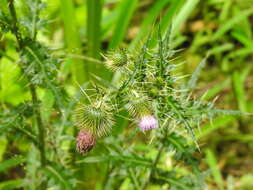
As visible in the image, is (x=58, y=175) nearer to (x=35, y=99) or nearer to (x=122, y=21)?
(x=35, y=99)

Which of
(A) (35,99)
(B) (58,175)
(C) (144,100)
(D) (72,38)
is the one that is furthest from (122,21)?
(C) (144,100)

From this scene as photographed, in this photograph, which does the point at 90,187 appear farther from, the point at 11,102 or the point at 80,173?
the point at 11,102

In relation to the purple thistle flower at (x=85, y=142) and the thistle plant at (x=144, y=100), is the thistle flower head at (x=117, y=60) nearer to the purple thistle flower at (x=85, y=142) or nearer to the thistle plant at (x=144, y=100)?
the thistle plant at (x=144, y=100)

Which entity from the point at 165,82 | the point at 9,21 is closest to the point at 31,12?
the point at 9,21

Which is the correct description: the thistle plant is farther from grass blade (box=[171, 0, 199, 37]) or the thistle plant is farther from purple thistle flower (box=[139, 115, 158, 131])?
grass blade (box=[171, 0, 199, 37])

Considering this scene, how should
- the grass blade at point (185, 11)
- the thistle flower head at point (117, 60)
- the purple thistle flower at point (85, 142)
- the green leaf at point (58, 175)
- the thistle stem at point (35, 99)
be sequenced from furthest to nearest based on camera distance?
the grass blade at point (185, 11) < the green leaf at point (58, 175) < the thistle stem at point (35, 99) < the thistle flower head at point (117, 60) < the purple thistle flower at point (85, 142)

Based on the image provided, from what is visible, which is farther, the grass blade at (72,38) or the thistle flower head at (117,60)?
the grass blade at (72,38)

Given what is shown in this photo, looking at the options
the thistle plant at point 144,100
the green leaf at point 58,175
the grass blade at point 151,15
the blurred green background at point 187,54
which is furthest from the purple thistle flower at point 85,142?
the grass blade at point 151,15
